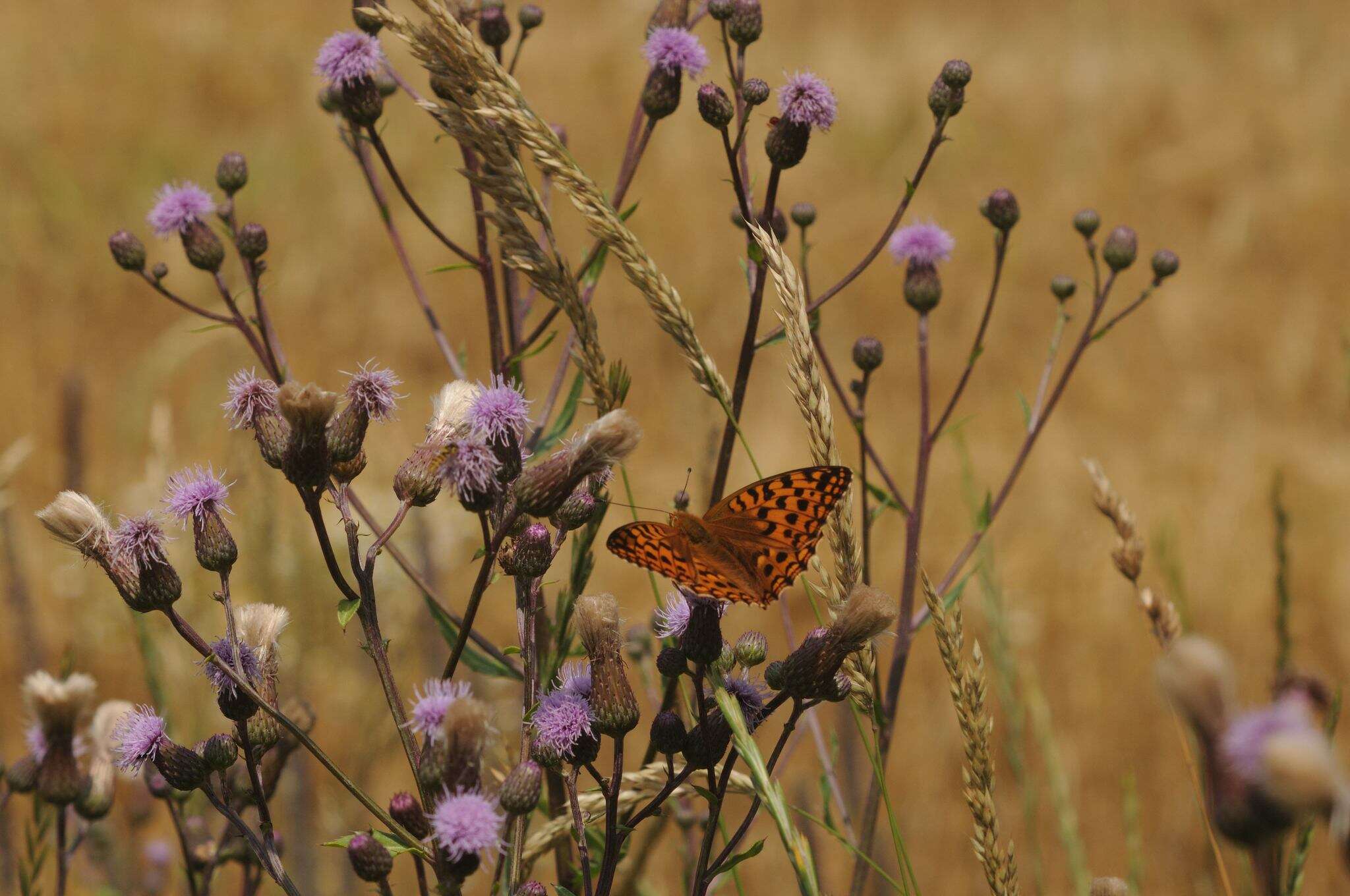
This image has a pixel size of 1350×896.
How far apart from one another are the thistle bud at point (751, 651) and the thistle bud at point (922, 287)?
132cm

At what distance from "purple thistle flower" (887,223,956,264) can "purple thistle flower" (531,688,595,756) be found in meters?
1.68

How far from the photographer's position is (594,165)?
420 inches

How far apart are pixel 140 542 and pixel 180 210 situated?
4.08 ft

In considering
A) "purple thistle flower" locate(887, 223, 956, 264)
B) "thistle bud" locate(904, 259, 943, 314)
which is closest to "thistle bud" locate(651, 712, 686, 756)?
"thistle bud" locate(904, 259, 943, 314)

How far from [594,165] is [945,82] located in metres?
8.42

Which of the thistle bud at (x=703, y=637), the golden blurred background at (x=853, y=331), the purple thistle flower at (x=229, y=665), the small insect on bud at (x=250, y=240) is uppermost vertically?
the golden blurred background at (x=853, y=331)

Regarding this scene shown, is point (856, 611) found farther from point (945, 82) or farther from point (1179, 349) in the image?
point (1179, 349)

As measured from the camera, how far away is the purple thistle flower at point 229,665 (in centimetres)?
163

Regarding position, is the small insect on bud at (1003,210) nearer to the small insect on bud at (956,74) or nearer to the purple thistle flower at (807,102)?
the small insect on bud at (956,74)

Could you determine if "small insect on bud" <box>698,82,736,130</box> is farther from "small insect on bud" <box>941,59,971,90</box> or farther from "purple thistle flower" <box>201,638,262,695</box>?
"purple thistle flower" <box>201,638,262,695</box>

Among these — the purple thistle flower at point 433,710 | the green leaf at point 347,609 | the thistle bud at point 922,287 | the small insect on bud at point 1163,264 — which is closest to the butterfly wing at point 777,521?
the purple thistle flower at point 433,710

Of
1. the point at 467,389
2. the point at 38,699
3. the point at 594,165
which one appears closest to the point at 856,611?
the point at 467,389

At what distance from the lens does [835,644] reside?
1.64 m

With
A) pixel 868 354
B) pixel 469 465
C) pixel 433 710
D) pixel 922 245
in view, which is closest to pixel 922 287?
pixel 922 245
